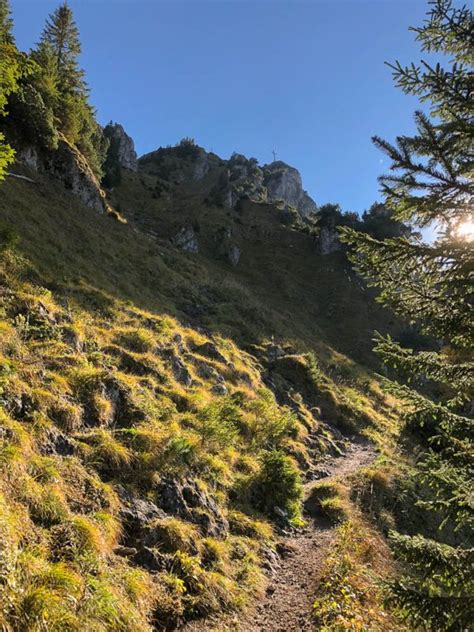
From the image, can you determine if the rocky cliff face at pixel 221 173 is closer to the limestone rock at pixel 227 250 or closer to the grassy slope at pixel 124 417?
the limestone rock at pixel 227 250

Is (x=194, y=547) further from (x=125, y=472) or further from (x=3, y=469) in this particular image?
(x=3, y=469)

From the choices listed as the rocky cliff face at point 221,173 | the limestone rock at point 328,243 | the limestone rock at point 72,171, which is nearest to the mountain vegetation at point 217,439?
the limestone rock at point 72,171

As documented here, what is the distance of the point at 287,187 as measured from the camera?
Result: 129 meters

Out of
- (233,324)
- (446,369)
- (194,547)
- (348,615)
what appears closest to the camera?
(446,369)

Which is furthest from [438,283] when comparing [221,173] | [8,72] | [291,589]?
[221,173]

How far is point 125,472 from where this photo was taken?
800 centimetres

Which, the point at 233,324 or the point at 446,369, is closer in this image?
the point at 446,369

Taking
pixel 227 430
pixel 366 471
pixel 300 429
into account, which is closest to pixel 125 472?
pixel 227 430

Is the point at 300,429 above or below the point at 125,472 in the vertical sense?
above

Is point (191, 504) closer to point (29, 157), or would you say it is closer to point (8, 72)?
point (8, 72)

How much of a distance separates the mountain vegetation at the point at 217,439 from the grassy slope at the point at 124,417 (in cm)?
5

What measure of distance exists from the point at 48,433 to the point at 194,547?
3.76 metres

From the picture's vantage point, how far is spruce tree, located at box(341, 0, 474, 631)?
4938 millimetres

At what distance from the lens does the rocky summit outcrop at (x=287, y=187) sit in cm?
11639
